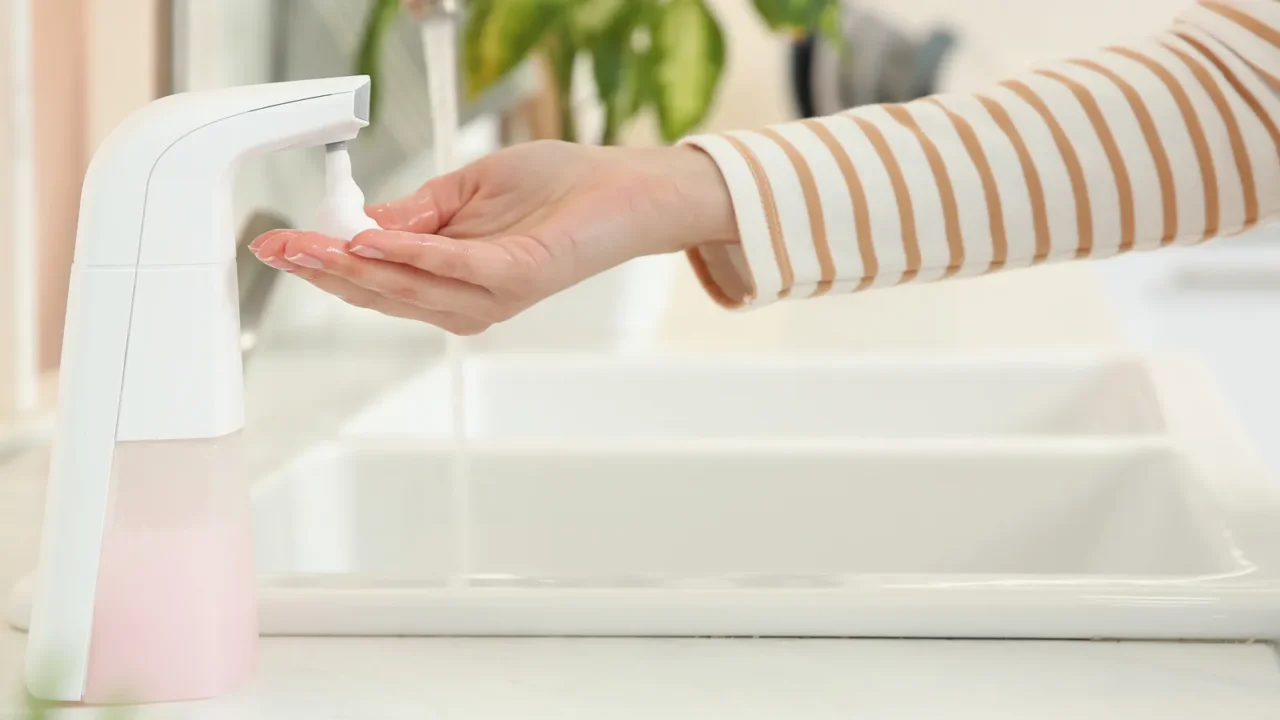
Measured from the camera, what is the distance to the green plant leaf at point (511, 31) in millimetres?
1385

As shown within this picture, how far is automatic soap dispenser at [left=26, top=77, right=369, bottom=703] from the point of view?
425 millimetres

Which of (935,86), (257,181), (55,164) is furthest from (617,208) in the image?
(935,86)

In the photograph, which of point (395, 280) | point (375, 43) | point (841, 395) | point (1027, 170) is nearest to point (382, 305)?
point (395, 280)

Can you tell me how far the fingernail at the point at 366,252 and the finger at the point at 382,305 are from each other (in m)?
0.02

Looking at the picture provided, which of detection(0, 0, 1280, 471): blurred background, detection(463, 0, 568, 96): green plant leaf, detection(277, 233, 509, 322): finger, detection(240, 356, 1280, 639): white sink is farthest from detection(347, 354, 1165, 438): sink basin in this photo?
Result: detection(277, 233, 509, 322): finger

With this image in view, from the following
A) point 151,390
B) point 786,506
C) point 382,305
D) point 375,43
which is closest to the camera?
point 151,390

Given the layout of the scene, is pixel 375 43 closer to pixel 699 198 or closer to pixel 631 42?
pixel 631 42

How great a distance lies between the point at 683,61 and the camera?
4.64ft

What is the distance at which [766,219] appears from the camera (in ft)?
2.01

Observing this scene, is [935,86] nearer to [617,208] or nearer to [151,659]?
[617,208]

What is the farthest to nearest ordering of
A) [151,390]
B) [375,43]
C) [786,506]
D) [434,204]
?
[375,43], [786,506], [434,204], [151,390]

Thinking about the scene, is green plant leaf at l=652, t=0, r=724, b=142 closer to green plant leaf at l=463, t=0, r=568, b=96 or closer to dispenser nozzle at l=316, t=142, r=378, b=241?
green plant leaf at l=463, t=0, r=568, b=96

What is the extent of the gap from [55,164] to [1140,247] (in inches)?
25.9

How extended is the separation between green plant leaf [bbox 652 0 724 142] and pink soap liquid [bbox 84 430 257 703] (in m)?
1.01
